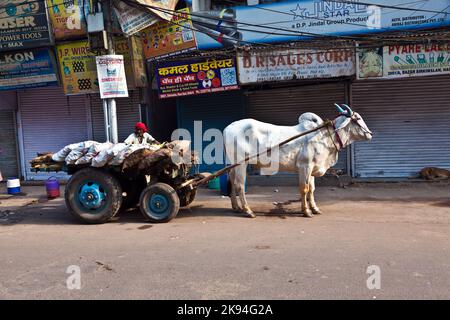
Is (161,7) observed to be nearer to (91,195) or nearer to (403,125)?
(91,195)

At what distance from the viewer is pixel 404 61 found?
387 inches

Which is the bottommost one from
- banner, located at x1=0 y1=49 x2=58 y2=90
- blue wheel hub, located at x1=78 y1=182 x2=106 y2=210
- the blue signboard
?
blue wheel hub, located at x1=78 y1=182 x2=106 y2=210

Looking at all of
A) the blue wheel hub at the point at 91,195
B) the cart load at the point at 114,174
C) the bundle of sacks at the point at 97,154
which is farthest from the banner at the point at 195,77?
the blue wheel hub at the point at 91,195

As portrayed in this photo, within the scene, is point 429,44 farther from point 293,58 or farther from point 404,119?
point 293,58

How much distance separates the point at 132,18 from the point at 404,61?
6.68 metres

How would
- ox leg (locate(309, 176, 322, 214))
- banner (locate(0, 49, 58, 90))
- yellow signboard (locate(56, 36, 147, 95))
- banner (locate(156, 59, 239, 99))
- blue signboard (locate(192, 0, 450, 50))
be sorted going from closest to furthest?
ox leg (locate(309, 176, 322, 214)) < blue signboard (locate(192, 0, 450, 50)) < banner (locate(156, 59, 239, 99)) < yellow signboard (locate(56, 36, 147, 95)) < banner (locate(0, 49, 58, 90))

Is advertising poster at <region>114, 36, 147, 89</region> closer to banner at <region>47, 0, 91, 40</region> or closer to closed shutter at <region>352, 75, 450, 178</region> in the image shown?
banner at <region>47, 0, 91, 40</region>

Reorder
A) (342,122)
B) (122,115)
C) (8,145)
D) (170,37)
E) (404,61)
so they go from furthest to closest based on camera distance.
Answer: (8,145) → (122,115) → (170,37) → (404,61) → (342,122)

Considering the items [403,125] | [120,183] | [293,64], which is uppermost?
[293,64]

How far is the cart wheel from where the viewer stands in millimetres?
7254

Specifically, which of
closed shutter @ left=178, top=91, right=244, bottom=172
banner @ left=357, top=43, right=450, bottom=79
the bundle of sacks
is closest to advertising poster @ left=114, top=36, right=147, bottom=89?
closed shutter @ left=178, top=91, right=244, bottom=172

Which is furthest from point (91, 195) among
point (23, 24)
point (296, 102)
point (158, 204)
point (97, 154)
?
point (23, 24)

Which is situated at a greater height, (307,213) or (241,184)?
(241,184)

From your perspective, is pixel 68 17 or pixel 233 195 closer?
pixel 233 195
